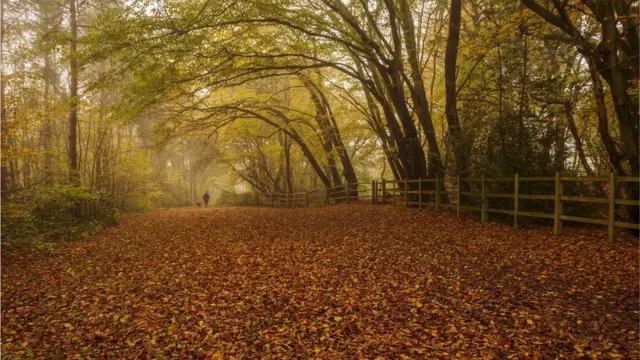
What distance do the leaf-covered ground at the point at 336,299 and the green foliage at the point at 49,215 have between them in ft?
2.38

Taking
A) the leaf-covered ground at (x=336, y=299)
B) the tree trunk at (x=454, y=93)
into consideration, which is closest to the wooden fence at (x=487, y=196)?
the leaf-covered ground at (x=336, y=299)

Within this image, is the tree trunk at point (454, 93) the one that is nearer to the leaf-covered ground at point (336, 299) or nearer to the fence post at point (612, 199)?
the leaf-covered ground at point (336, 299)

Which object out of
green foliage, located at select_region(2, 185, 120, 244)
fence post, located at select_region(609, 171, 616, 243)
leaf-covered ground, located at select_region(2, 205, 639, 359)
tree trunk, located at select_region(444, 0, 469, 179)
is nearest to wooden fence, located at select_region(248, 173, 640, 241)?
fence post, located at select_region(609, 171, 616, 243)

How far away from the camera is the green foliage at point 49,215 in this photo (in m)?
8.09

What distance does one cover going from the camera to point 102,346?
4035mm

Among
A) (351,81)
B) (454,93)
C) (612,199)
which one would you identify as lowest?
(612,199)

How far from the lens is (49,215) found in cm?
995

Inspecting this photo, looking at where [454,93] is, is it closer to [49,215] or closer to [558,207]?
[558,207]

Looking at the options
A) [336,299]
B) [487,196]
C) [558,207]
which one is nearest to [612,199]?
[558,207]

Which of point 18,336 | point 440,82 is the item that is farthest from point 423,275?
point 440,82

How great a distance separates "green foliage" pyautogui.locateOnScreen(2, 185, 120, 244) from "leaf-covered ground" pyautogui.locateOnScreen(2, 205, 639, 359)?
0.73 m

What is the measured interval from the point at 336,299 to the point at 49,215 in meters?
9.56

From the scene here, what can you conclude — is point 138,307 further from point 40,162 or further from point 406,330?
point 40,162

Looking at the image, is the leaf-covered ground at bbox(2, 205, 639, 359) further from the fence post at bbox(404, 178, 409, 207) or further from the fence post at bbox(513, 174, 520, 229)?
the fence post at bbox(404, 178, 409, 207)
